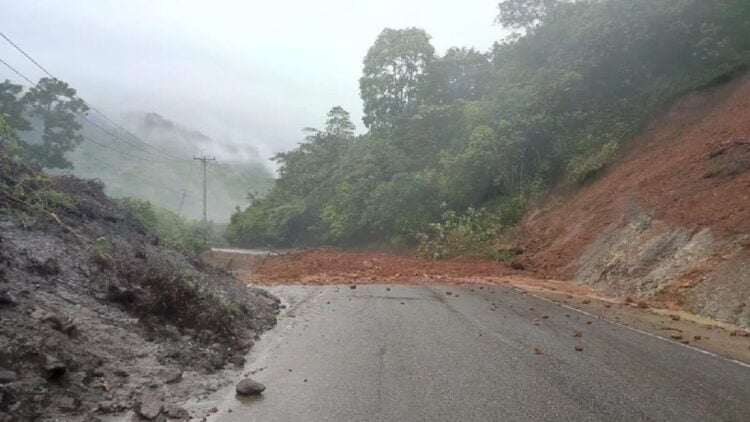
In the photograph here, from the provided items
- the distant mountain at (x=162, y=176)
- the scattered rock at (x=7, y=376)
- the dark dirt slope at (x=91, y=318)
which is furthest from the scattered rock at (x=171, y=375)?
the distant mountain at (x=162, y=176)

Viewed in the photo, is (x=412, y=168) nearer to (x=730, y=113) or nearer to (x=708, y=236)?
(x=730, y=113)

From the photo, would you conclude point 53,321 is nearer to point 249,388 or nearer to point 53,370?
point 53,370

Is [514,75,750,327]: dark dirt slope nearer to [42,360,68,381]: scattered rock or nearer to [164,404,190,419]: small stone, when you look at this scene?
[164,404,190,419]: small stone

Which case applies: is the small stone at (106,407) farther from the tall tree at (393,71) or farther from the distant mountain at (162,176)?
the distant mountain at (162,176)

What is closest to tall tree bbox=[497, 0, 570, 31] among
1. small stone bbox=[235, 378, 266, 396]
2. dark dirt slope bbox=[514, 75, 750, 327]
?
dark dirt slope bbox=[514, 75, 750, 327]

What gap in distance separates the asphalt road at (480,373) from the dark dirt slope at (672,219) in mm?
3411

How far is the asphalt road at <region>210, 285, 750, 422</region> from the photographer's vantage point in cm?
529

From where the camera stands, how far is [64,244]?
8500mm

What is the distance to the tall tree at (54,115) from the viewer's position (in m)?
37.8

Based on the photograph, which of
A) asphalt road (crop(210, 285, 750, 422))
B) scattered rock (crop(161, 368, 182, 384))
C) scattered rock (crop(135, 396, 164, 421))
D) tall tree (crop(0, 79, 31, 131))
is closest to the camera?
scattered rock (crop(135, 396, 164, 421))

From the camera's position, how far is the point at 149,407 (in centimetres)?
515

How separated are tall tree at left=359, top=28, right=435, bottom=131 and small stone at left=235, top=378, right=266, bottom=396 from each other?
133 ft

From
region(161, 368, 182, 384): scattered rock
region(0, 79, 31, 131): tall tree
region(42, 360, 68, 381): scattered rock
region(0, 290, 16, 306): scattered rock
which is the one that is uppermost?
region(0, 79, 31, 131): tall tree

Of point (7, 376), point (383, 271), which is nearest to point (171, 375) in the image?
point (7, 376)
